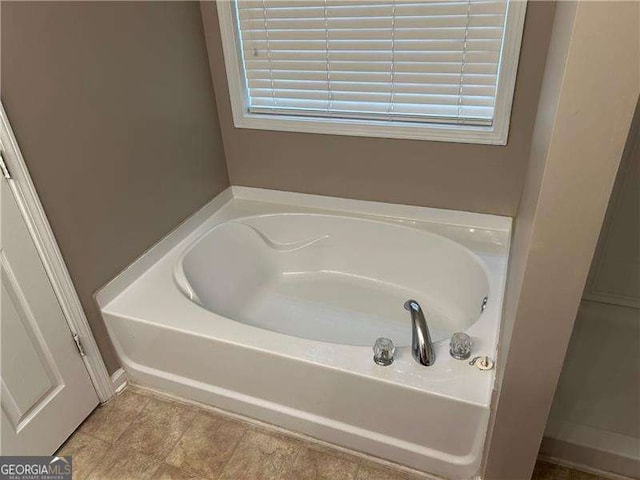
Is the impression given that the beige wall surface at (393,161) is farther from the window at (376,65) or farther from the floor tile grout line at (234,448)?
the floor tile grout line at (234,448)

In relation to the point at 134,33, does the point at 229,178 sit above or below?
below

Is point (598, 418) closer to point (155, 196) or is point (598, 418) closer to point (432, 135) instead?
point (432, 135)

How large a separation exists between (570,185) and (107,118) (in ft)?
5.14

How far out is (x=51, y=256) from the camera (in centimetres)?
164

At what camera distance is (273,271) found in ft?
8.25

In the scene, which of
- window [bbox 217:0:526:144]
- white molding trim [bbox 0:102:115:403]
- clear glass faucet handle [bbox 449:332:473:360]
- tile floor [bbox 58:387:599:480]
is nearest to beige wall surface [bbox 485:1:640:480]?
clear glass faucet handle [bbox 449:332:473:360]

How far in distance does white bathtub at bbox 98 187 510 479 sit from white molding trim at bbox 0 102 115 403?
10 centimetres

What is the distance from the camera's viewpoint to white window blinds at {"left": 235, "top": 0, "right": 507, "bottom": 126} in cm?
190

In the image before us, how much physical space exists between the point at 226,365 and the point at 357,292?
0.83 m

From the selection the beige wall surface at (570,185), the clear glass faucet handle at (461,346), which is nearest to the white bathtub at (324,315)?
the clear glass faucet handle at (461,346)

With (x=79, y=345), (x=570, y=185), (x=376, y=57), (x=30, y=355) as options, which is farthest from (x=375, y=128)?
(x=30, y=355)

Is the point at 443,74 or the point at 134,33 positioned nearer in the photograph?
the point at 134,33

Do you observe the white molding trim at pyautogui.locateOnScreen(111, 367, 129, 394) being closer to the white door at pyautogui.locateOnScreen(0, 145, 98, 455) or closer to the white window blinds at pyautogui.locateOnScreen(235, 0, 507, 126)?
the white door at pyautogui.locateOnScreen(0, 145, 98, 455)

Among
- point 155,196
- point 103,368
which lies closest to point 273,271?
point 155,196
